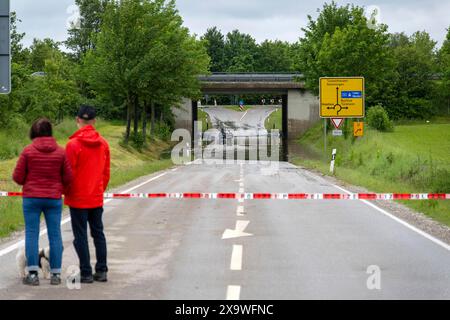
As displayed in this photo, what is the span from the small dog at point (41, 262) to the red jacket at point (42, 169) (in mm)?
855

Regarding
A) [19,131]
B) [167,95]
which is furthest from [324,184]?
[167,95]

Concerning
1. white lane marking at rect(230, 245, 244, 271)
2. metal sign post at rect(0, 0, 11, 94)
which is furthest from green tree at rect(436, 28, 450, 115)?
white lane marking at rect(230, 245, 244, 271)

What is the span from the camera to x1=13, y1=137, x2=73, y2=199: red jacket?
7238 mm

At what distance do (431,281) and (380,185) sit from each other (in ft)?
47.7

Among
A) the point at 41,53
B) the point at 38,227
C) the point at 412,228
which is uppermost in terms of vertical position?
the point at 41,53

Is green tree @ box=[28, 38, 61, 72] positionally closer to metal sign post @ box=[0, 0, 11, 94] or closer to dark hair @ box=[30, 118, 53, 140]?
metal sign post @ box=[0, 0, 11, 94]

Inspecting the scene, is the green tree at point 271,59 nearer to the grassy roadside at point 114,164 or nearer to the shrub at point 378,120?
the grassy roadside at point 114,164

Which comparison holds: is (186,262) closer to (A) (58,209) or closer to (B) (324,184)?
(A) (58,209)

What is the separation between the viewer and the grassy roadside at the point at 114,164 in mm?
12995

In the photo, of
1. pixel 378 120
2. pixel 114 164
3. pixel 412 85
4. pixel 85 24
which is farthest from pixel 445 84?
pixel 114 164

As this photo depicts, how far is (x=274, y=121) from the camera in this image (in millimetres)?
108375

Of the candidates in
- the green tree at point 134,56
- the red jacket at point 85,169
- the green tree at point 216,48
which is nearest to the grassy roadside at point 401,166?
the red jacket at point 85,169

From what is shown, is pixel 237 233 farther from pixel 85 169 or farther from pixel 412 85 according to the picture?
pixel 412 85

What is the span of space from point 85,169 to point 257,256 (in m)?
2.98
